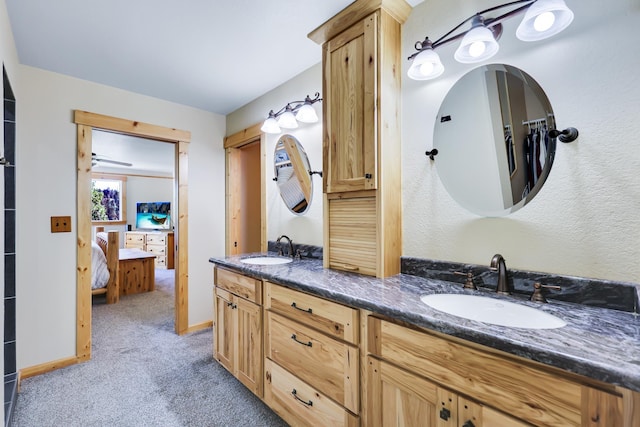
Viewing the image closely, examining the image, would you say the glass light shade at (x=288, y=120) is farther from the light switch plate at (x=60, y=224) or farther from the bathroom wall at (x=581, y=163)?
the light switch plate at (x=60, y=224)

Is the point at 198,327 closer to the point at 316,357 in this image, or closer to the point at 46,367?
the point at 46,367

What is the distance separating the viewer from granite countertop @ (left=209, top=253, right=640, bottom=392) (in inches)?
27.2

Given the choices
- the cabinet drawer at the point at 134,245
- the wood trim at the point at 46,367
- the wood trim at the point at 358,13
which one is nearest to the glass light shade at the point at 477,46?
the wood trim at the point at 358,13

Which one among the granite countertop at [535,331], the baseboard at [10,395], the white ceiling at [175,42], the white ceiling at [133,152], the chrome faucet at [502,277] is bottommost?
the baseboard at [10,395]

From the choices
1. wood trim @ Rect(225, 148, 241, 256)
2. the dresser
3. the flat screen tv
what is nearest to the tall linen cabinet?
wood trim @ Rect(225, 148, 241, 256)

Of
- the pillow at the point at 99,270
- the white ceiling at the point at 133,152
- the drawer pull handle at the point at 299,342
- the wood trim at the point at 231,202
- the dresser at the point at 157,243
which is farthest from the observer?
the dresser at the point at 157,243

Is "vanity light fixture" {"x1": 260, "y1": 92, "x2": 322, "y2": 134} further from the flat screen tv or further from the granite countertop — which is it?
the flat screen tv

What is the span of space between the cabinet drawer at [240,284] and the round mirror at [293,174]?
74 cm

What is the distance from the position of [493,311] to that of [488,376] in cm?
38

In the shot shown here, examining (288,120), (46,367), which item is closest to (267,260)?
(288,120)

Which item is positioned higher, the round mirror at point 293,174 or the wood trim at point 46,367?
the round mirror at point 293,174

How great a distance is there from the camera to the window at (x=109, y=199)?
6.71 meters

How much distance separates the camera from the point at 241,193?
11.3 ft

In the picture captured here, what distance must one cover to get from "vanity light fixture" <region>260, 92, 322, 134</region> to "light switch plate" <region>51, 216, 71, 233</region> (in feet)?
5.78
